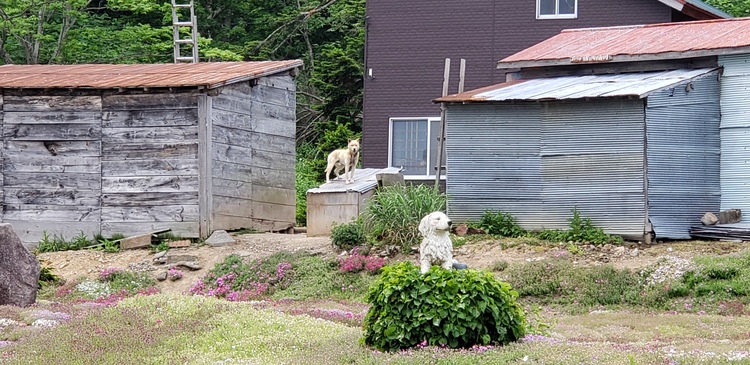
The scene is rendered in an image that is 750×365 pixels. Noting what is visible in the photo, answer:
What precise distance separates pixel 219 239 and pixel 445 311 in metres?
12.2

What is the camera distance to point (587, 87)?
22938mm

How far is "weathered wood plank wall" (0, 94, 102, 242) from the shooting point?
25.0 m

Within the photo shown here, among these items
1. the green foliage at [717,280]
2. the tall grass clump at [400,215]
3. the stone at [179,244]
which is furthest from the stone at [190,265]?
the green foliage at [717,280]

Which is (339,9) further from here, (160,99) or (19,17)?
(160,99)

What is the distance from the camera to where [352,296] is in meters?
20.3

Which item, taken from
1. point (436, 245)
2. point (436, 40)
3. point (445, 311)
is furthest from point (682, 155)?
point (445, 311)

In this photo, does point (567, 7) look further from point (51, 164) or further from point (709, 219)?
point (51, 164)

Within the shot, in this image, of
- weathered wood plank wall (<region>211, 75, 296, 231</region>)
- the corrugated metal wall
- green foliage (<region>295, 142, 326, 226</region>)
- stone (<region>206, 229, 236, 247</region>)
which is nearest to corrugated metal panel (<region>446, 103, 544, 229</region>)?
the corrugated metal wall

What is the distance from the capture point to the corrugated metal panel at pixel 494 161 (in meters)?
22.7

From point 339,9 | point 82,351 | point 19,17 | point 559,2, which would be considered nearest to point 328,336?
point 82,351

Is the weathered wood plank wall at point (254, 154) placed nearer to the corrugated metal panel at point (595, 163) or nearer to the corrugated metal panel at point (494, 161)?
the corrugated metal panel at point (494, 161)

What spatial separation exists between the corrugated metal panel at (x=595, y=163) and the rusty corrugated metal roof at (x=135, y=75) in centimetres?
692

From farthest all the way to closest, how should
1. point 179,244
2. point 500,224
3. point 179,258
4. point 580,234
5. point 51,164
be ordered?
point 51,164, point 179,244, point 179,258, point 500,224, point 580,234

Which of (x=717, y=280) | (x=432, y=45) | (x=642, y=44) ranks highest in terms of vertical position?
(x=432, y=45)
